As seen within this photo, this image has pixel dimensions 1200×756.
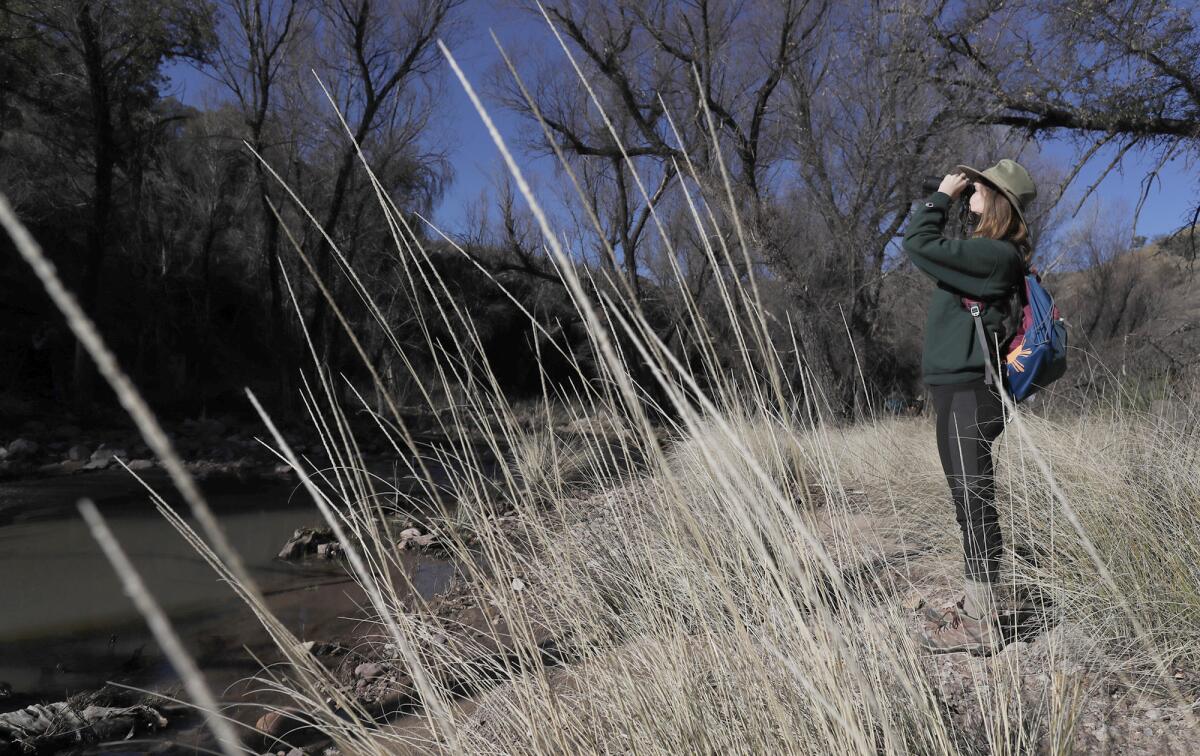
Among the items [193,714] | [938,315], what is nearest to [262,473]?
[193,714]

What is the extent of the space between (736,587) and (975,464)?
0.79 meters

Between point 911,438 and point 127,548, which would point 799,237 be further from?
point 127,548

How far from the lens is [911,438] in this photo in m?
4.63

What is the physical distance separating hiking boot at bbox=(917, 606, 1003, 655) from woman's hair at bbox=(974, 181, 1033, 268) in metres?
1.08

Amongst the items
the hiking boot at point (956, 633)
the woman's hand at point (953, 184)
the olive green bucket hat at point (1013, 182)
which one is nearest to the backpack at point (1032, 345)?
the olive green bucket hat at point (1013, 182)

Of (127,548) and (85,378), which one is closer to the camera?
(127,548)

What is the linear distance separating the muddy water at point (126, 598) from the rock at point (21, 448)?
4.21 ft

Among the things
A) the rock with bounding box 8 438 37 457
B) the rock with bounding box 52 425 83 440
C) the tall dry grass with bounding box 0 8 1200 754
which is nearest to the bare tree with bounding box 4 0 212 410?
the rock with bounding box 52 425 83 440

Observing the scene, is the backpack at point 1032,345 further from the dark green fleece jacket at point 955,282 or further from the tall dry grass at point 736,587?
the tall dry grass at point 736,587

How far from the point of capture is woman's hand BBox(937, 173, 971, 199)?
6.89 ft

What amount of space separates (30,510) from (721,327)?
12.6 meters

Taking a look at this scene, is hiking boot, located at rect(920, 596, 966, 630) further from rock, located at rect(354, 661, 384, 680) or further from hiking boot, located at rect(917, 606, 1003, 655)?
rock, located at rect(354, 661, 384, 680)

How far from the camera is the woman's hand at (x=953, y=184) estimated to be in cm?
210

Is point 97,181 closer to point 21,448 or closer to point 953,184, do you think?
point 21,448
